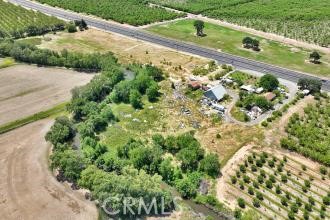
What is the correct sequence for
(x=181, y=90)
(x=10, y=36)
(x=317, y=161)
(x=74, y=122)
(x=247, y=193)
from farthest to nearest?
1. (x=10, y=36)
2. (x=181, y=90)
3. (x=74, y=122)
4. (x=317, y=161)
5. (x=247, y=193)

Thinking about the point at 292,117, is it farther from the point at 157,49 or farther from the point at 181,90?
the point at 157,49

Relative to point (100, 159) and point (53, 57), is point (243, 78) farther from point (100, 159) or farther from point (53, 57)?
point (53, 57)

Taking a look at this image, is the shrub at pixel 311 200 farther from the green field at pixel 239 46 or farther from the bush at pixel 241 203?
the green field at pixel 239 46

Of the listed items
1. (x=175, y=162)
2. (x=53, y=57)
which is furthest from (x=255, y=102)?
(x=53, y=57)

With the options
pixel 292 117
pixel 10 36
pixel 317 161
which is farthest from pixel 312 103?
pixel 10 36

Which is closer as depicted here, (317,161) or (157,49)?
(317,161)

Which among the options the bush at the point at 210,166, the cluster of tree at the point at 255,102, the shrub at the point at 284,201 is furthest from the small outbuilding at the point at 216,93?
the shrub at the point at 284,201
